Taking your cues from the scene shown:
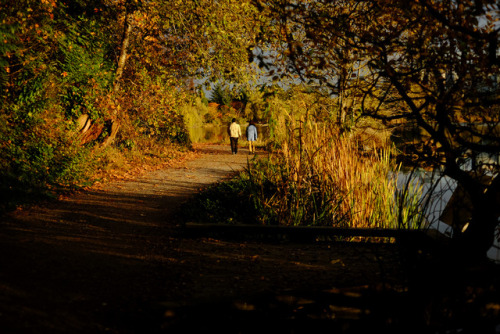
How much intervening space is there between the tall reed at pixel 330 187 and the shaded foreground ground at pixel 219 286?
0.85 m

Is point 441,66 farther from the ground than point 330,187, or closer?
farther from the ground

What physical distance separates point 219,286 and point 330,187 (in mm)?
3174

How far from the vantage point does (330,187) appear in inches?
267

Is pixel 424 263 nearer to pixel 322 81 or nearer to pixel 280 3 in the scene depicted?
pixel 322 81

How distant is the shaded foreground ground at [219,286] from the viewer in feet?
11.2

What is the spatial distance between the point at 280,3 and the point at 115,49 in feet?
37.3

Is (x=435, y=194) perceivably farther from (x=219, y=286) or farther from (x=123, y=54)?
(x=123, y=54)

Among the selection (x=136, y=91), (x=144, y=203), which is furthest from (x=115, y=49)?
(x=144, y=203)

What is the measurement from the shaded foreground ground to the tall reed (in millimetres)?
847

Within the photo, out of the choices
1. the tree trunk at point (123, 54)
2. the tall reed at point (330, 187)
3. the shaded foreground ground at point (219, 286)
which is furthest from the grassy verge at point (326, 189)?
the tree trunk at point (123, 54)

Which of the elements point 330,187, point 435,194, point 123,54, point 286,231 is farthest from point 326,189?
point 123,54

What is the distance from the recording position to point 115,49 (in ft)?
46.2

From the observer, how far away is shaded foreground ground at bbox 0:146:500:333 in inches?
135

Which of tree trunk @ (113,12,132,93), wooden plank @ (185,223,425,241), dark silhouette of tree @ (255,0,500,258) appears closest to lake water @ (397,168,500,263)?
dark silhouette of tree @ (255,0,500,258)
